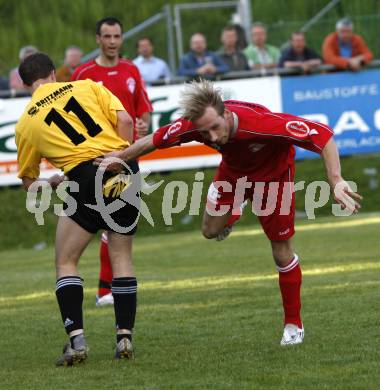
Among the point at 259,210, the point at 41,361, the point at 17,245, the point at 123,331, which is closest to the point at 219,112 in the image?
the point at 259,210

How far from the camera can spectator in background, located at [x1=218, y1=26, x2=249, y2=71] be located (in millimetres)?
17938

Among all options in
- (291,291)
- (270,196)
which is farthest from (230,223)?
(291,291)

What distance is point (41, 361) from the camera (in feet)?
23.8

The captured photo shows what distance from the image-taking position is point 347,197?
6266mm

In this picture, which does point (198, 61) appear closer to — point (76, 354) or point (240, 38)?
point (240, 38)

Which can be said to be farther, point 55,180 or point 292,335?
point 292,335

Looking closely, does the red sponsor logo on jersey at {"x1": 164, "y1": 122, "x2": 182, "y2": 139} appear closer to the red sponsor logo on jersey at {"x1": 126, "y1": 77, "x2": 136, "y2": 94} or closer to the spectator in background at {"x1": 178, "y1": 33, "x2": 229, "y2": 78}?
the red sponsor logo on jersey at {"x1": 126, "y1": 77, "x2": 136, "y2": 94}

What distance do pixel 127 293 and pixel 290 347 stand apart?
111 centimetres

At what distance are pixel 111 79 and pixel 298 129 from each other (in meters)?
3.62

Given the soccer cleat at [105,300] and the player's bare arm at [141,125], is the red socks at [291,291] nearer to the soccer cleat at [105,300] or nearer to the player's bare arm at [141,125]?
the soccer cleat at [105,300]

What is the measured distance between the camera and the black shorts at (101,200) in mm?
7016

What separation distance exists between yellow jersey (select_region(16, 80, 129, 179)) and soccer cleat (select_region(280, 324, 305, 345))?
1659 mm

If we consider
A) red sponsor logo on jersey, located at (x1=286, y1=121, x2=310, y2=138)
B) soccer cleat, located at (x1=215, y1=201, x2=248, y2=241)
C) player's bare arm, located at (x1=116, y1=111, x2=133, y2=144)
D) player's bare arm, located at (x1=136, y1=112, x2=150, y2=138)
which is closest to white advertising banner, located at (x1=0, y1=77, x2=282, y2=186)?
player's bare arm, located at (x1=136, y1=112, x2=150, y2=138)

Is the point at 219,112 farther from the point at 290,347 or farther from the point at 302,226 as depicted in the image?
the point at 302,226
